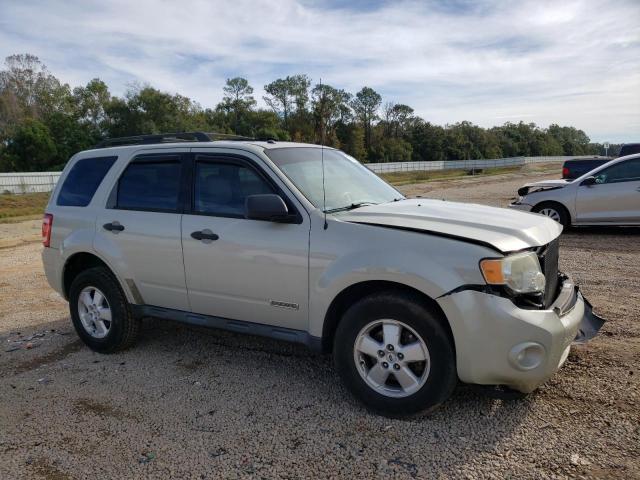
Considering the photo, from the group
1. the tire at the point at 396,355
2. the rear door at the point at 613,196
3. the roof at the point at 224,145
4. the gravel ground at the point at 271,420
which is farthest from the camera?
the rear door at the point at 613,196

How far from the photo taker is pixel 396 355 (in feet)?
11.1

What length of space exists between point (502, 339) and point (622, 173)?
8.52 m

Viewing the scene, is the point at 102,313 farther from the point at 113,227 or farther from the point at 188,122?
the point at 188,122

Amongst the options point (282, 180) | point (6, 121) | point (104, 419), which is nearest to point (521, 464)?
point (282, 180)

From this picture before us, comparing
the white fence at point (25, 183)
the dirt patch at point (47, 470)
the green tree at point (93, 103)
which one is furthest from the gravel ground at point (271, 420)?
the green tree at point (93, 103)

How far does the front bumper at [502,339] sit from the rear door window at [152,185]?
8.18ft

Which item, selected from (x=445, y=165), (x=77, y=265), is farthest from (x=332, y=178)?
(x=445, y=165)

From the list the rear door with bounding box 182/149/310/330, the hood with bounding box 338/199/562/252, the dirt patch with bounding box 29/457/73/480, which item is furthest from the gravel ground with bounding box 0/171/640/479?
the hood with bounding box 338/199/562/252

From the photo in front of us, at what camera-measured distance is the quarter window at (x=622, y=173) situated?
9859 millimetres

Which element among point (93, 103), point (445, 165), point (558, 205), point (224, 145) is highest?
point (93, 103)

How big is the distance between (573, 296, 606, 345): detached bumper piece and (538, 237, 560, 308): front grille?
325 millimetres

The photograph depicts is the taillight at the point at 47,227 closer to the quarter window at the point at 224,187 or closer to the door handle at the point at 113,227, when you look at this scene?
the door handle at the point at 113,227

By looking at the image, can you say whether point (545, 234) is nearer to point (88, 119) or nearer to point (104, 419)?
point (104, 419)

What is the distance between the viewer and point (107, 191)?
16.0 feet
